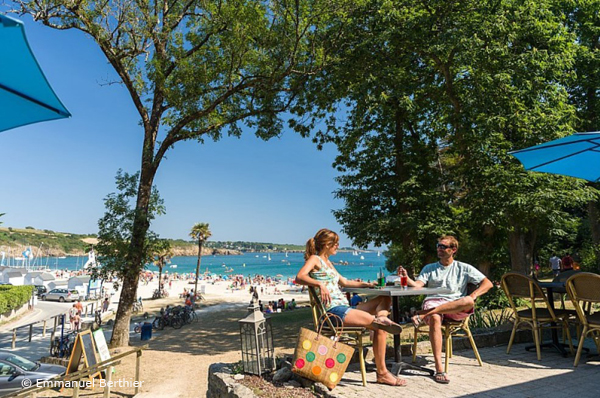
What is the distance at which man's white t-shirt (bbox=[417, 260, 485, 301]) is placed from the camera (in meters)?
4.21

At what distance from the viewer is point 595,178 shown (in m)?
4.88

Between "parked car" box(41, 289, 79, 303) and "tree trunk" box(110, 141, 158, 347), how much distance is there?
27.2 metres

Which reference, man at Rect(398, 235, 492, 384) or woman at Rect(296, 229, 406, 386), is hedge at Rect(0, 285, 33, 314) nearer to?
woman at Rect(296, 229, 406, 386)

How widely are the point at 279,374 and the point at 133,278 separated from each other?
10.0 metres

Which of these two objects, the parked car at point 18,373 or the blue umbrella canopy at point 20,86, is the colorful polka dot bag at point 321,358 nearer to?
the blue umbrella canopy at point 20,86

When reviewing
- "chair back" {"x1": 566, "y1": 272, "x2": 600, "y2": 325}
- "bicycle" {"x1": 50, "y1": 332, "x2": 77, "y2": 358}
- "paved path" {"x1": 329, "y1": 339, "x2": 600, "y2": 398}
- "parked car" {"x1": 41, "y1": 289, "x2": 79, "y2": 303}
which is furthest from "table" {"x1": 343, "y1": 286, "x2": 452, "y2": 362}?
"parked car" {"x1": 41, "y1": 289, "x2": 79, "y2": 303}

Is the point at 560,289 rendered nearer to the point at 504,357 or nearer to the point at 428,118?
the point at 504,357

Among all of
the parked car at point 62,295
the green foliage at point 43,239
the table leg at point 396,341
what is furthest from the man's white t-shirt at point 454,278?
the green foliage at point 43,239

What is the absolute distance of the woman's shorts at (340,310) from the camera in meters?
3.65

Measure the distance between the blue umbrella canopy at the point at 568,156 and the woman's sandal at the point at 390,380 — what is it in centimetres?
288

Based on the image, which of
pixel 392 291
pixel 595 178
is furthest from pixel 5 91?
pixel 595 178

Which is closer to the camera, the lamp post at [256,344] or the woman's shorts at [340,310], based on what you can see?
the woman's shorts at [340,310]

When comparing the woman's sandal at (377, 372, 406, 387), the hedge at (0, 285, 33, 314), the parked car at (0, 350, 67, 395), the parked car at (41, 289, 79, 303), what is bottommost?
the parked car at (41, 289, 79, 303)

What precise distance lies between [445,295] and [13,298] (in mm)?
30136
